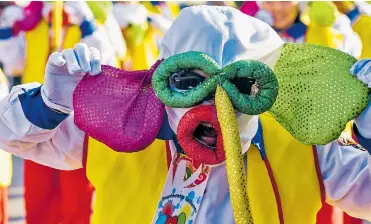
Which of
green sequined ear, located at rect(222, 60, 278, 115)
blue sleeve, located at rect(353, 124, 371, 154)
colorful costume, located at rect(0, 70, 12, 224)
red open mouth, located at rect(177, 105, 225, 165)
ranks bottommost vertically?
colorful costume, located at rect(0, 70, 12, 224)

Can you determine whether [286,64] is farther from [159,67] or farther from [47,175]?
[47,175]

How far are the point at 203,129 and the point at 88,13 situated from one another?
5.47 ft

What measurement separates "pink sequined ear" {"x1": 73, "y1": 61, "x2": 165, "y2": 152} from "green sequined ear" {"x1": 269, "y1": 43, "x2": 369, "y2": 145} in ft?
0.86

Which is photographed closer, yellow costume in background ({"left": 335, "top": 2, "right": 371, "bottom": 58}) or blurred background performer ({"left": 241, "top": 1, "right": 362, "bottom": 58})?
blurred background performer ({"left": 241, "top": 1, "right": 362, "bottom": 58})

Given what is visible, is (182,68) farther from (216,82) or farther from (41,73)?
(41,73)

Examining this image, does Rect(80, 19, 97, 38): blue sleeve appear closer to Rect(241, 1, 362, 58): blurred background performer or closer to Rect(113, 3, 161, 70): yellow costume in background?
Rect(113, 3, 161, 70): yellow costume in background

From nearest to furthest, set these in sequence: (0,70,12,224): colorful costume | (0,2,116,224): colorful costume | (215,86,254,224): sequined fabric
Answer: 1. (215,86,254,224): sequined fabric
2. (0,70,12,224): colorful costume
3. (0,2,116,224): colorful costume

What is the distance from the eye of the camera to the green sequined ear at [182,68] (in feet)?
5.32

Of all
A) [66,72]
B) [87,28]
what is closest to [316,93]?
[66,72]

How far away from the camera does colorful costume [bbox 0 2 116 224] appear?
121 inches

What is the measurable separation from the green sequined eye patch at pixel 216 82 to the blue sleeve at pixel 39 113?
29 centimetres

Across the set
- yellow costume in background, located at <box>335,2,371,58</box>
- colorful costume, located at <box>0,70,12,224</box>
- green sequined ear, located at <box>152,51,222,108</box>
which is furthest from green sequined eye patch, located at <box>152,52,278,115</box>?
yellow costume in background, located at <box>335,2,371,58</box>

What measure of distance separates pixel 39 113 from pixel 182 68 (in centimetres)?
38

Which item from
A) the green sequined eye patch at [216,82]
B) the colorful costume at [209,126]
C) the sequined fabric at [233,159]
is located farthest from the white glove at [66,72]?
the sequined fabric at [233,159]
